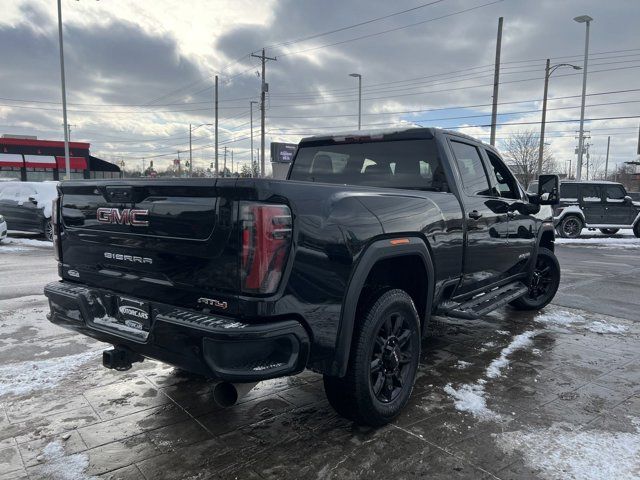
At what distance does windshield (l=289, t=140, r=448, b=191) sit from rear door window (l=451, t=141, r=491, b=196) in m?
0.30

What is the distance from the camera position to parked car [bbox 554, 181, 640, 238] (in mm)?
17828

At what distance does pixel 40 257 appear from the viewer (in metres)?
11.1

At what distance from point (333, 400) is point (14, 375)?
2750mm

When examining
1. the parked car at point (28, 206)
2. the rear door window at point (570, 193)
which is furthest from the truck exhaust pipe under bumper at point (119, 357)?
the rear door window at point (570, 193)

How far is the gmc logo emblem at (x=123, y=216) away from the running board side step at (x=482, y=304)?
7.65 feet

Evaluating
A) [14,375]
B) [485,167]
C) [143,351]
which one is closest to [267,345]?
[143,351]

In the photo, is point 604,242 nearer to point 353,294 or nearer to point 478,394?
point 478,394

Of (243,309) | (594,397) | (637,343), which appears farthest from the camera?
(637,343)

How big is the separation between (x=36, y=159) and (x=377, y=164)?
150 ft

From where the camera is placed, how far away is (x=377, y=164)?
434 centimetres

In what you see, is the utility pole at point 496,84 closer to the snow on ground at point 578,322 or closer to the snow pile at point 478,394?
the snow on ground at point 578,322

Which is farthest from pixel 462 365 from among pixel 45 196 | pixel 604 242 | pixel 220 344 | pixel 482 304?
pixel 604 242

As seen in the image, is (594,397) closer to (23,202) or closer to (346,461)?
(346,461)

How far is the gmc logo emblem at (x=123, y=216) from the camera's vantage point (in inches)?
110
